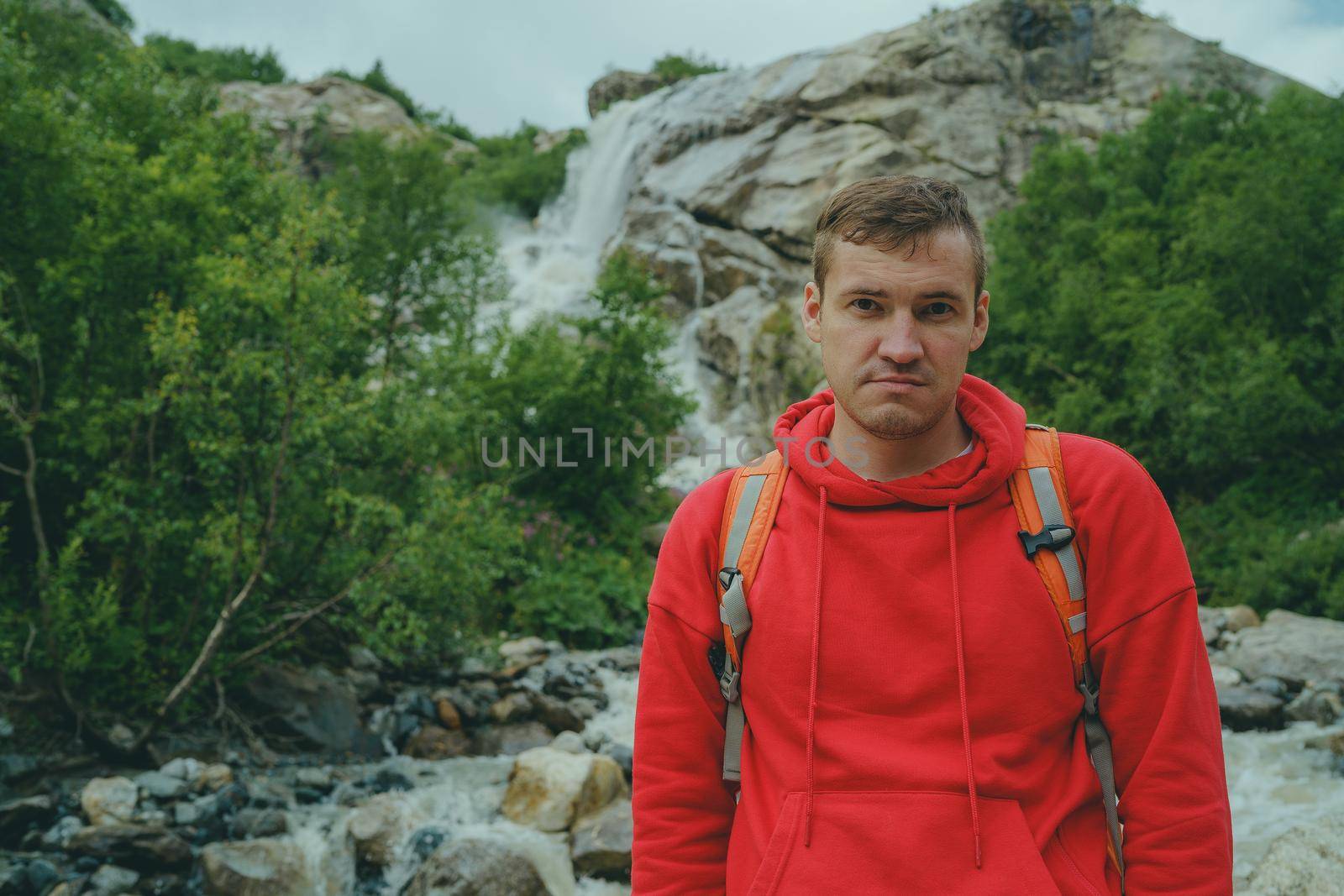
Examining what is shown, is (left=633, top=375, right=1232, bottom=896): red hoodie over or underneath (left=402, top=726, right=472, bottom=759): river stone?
over

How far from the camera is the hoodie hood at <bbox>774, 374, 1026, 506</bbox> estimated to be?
174cm

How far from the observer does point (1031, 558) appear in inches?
66.1

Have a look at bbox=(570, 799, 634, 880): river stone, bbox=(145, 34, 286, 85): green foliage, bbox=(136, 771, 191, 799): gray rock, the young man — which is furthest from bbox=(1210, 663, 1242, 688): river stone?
bbox=(145, 34, 286, 85): green foliage

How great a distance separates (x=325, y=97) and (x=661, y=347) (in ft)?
115

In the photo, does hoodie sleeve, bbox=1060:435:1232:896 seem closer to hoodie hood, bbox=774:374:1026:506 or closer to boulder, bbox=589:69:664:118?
hoodie hood, bbox=774:374:1026:506

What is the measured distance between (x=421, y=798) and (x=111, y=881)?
82.7 inches

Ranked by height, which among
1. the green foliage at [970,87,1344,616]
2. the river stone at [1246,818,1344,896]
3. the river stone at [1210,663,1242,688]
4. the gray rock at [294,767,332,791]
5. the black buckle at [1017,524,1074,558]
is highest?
the green foliage at [970,87,1344,616]

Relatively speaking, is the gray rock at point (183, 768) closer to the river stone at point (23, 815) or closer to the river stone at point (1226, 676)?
the river stone at point (23, 815)

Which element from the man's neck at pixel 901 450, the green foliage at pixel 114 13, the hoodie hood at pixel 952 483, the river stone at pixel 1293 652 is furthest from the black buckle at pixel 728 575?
the green foliage at pixel 114 13

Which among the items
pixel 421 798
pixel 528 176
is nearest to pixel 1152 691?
pixel 421 798

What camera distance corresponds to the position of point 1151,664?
5.24ft

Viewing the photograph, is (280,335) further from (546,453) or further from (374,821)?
(546,453)

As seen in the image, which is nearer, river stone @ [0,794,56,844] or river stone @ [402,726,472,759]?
river stone @ [0,794,56,844]

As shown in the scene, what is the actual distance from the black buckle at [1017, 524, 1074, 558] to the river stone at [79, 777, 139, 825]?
630 cm
